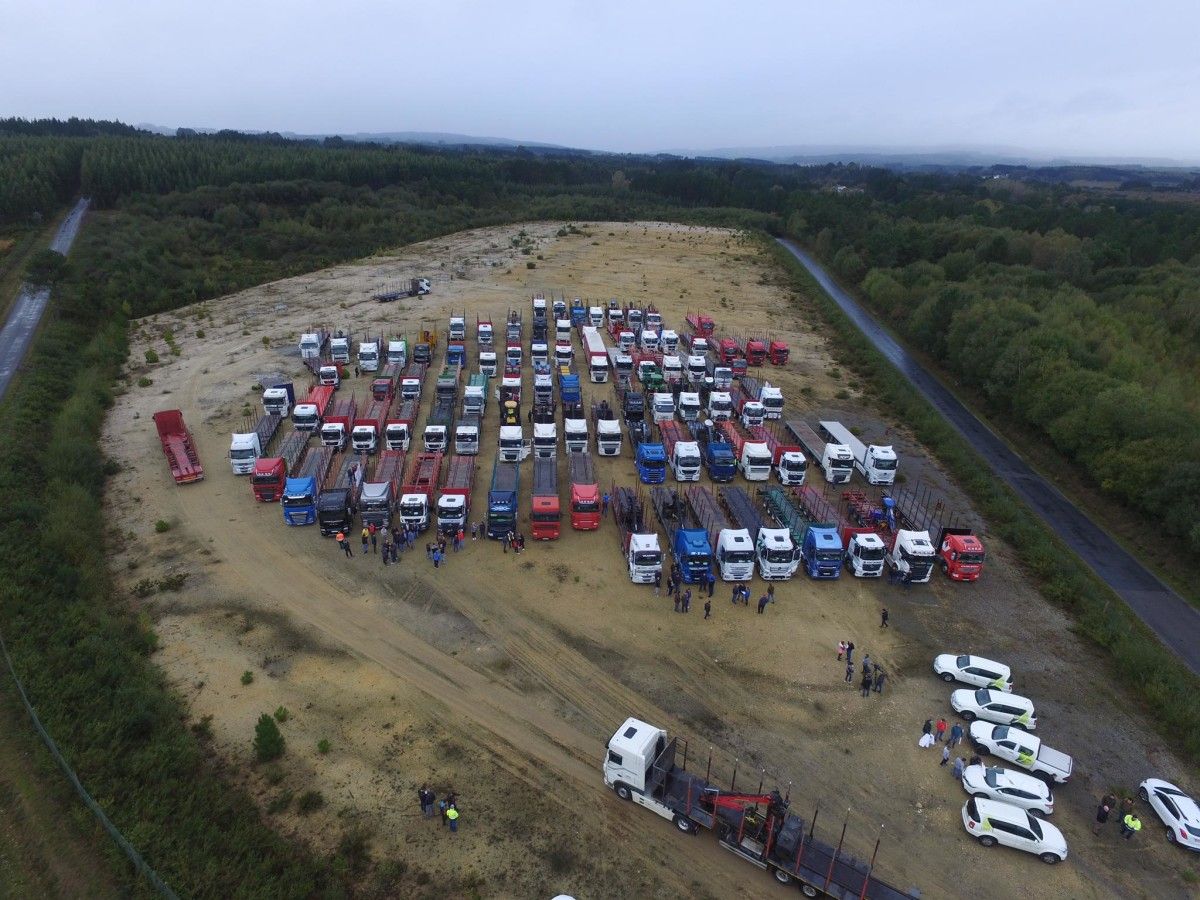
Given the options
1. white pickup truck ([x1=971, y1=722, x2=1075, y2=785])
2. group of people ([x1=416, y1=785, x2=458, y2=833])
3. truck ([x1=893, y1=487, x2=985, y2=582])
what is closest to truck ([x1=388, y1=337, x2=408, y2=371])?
truck ([x1=893, y1=487, x2=985, y2=582])

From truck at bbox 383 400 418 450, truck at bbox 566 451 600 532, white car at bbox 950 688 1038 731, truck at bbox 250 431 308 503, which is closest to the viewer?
white car at bbox 950 688 1038 731

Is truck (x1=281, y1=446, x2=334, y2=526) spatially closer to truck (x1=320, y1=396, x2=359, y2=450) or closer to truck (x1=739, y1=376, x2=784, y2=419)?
truck (x1=320, y1=396, x2=359, y2=450)

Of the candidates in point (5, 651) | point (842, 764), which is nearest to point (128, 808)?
point (5, 651)

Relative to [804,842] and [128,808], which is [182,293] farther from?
[804,842]

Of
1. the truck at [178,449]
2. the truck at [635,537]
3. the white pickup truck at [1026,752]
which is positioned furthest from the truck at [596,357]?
the white pickup truck at [1026,752]

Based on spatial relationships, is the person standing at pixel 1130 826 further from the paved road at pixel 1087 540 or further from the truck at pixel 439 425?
the truck at pixel 439 425

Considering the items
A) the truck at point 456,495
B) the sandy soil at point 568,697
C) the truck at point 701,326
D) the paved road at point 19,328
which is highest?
the paved road at point 19,328

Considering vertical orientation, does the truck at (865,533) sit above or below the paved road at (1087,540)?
above
